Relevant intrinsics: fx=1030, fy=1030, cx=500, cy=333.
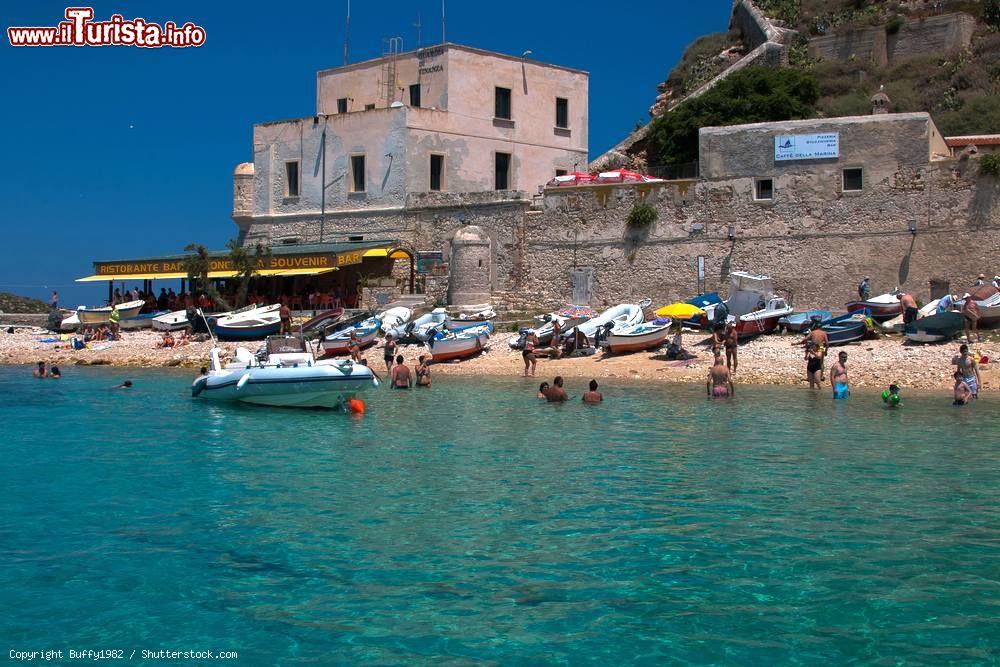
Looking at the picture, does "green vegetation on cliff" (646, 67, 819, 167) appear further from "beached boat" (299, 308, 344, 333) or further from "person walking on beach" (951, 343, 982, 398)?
"person walking on beach" (951, 343, 982, 398)

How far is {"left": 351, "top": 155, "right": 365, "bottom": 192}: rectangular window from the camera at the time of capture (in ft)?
124

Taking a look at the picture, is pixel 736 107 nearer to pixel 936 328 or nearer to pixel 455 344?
pixel 455 344

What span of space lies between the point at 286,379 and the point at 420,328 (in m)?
11.1

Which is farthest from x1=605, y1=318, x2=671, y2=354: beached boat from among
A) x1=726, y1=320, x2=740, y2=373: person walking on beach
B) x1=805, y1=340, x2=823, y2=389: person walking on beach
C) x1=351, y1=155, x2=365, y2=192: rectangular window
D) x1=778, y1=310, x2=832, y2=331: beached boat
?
x1=351, y1=155, x2=365, y2=192: rectangular window

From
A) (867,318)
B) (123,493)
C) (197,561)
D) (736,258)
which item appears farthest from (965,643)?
(736,258)

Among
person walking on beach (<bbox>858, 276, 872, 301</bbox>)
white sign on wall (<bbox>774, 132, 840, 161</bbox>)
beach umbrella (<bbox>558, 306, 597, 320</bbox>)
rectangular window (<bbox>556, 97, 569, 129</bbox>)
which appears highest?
rectangular window (<bbox>556, 97, 569, 129</bbox>)

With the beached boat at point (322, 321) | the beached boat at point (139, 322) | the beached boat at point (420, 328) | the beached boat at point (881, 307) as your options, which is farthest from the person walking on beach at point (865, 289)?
the beached boat at point (139, 322)

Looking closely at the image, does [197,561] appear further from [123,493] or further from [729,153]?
[729,153]

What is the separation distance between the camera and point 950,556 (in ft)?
30.6

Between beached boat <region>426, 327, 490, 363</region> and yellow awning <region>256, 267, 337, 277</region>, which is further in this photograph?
yellow awning <region>256, 267, 337, 277</region>

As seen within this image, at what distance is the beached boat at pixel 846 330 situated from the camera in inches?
1002

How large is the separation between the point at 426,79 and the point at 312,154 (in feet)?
16.8

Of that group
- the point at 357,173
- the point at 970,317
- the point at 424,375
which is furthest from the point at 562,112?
the point at 970,317

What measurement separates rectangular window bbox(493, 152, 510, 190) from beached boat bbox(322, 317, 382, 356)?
10624 mm
